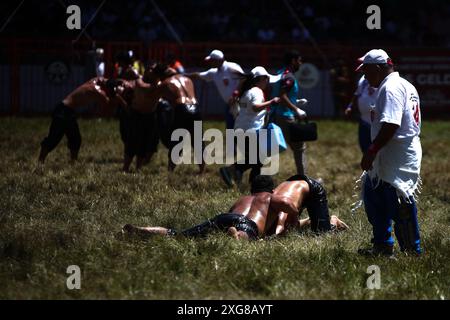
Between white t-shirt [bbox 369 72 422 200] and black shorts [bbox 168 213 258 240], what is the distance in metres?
1.18

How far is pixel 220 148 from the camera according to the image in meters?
15.5

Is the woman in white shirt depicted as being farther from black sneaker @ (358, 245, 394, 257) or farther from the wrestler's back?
black sneaker @ (358, 245, 394, 257)

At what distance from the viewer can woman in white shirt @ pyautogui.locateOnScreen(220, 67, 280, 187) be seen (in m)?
11.4

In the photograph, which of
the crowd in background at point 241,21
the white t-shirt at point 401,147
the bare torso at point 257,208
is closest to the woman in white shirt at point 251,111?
the bare torso at point 257,208

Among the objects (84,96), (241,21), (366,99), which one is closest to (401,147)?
(366,99)

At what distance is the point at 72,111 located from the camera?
1344 centimetres

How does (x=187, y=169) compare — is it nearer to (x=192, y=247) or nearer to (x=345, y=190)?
(x=345, y=190)

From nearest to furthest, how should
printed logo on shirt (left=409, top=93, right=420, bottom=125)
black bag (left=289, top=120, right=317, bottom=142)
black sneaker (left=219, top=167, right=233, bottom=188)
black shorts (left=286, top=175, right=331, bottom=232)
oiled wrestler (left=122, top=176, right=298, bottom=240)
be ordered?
printed logo on shirt (left=409, top=93, right=420, bottom=125) → oiled wrestler (left=122, top=176, right=298, bottom=240) → black shorts (left=286, top=175, right=331, bottom=232) → black sneaker (left=219, top=167, right=233, bottom=188) → black bag (left=289, top=120, right=317, bottom=142)

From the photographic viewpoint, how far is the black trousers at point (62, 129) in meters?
13.3

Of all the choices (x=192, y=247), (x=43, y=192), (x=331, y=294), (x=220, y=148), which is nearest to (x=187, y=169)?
(x=220, y=148)

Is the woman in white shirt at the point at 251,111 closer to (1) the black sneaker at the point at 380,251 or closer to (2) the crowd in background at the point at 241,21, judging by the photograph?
(1) the black sneaker at the point at 380,251

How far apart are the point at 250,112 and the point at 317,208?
2932 millimetres

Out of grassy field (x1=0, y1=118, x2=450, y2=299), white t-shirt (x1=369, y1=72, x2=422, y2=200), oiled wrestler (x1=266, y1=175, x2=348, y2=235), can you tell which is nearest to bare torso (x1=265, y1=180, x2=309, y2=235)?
oiled wrestler (x1=266, y1=175, x2=348, y2=235)

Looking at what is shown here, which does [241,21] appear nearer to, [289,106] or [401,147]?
[289,106]
